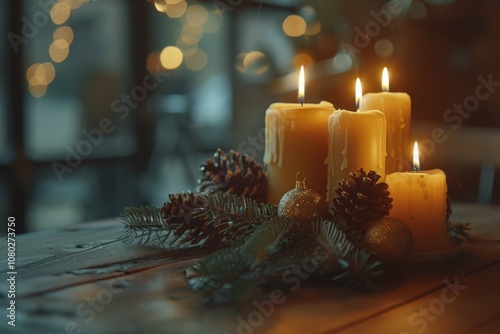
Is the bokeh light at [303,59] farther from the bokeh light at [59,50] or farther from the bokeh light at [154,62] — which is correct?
the bokeh light at [59,50]

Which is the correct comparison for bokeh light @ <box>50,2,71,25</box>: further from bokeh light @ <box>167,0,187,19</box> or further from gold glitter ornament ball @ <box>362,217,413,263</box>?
gold glitter ornament ball @ <box>362,217,413,263</box>

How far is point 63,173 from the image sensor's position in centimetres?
316

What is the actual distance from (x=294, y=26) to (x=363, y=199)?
3.43 m

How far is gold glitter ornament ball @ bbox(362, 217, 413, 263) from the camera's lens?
0.76 metres

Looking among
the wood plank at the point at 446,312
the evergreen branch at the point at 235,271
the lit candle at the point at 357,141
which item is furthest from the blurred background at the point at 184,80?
the evergreen branch at the point at 235,271

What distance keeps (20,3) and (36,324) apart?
2.53 metres

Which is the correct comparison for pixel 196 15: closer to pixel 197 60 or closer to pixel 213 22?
pixel 213 22

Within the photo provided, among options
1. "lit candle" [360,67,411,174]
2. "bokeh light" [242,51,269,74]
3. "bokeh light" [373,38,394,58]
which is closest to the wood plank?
"lit candle" [360,67,411,174]

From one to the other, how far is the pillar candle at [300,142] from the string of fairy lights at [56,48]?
2.27m

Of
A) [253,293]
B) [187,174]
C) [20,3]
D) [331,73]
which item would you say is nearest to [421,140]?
[331,73]

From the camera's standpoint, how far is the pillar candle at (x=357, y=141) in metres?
0.84

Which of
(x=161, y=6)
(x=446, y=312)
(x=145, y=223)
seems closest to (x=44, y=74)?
(x=161, y=6)

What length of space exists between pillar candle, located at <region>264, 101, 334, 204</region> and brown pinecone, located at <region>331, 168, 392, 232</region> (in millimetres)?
123

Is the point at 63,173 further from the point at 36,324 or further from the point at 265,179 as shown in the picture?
the point at 36,324
